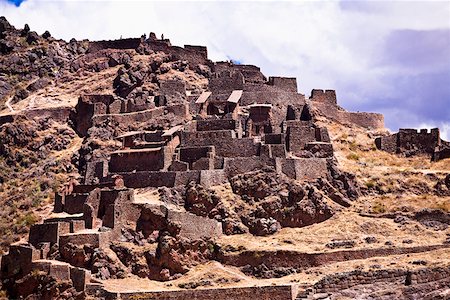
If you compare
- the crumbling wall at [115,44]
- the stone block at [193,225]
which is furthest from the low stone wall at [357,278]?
the crumbling wall at [115,44]

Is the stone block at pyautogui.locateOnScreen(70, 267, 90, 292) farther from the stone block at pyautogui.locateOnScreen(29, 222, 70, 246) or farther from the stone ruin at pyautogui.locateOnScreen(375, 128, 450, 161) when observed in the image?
the stone ruin at pyautogui.locateOnScreen(375, 128, 450, 161)

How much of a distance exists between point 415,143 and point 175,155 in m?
17.1

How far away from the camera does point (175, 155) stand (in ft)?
205

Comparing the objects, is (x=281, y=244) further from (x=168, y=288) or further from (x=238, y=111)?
(x=238, y=111)

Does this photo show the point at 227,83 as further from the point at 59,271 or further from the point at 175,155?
the point at 59,271

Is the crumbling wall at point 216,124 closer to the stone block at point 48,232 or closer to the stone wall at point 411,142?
the stone wall at point 411,142

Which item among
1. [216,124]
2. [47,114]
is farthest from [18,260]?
[47,114]

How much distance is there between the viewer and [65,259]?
175 ft

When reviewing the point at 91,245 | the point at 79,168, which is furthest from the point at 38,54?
the point at 91,245

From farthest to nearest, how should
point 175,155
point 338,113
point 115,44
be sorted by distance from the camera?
point 115,44, point 338,113, point 175,155

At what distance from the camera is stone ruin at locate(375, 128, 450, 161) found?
67.7m

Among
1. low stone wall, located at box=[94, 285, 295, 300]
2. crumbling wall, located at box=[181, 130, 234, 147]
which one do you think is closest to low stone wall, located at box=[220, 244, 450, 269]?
low stone wall, located at box=[94, 285, 295, 300]

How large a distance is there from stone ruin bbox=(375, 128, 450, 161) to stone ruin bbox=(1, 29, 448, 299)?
0.07 meters

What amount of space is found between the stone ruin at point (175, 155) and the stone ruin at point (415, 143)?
0.07 m
